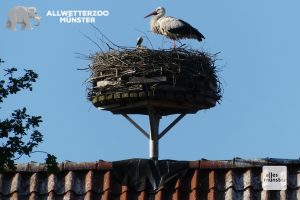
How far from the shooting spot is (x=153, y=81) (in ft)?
35.8

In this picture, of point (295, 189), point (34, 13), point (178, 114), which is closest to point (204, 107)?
point (178, 114)

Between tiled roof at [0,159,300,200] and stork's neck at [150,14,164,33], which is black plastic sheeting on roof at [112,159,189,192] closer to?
tiled roof at [0,159,300,200]

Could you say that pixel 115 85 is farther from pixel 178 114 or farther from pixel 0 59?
pixel 0 59

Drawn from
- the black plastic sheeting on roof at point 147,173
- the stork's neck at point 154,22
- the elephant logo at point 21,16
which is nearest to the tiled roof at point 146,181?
the black plastic sheeting on roof at point 147,173

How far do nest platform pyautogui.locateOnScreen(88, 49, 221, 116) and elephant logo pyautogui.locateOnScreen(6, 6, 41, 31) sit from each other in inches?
45.8

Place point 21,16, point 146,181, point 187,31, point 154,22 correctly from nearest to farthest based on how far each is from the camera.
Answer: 1. point 146,181
2. point 21,16
3. point 187,31
4. point 154,22

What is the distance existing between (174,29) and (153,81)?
7.89 ft

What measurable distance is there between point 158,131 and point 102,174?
1986mm

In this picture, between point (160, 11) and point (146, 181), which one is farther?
point (160, 11)

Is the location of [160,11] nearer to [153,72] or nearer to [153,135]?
[153,72]

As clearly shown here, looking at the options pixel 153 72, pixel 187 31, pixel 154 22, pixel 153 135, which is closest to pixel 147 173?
pixel 153 135

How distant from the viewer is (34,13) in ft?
34.5

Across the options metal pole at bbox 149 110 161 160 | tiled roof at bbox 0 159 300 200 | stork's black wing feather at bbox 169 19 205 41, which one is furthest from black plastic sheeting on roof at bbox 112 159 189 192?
stork's black wing feather at bbox 169 19 205 41

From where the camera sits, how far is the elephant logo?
10.1 m
